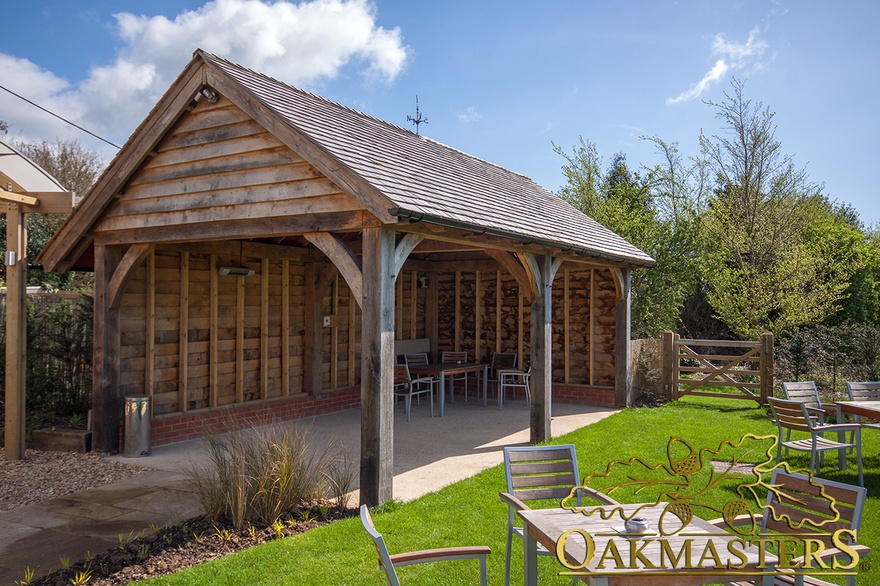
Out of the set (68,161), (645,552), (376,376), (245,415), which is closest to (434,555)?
(645,552)

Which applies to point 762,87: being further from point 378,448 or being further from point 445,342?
point 378,448

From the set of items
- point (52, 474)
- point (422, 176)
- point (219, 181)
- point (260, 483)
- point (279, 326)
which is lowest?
point (52, 474)

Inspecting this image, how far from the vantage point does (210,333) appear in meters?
9.37

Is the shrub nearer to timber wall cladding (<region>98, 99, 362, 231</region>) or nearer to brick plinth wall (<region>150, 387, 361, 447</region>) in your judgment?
brick plinth wall (<region>150, 387, 361, 447</region>)

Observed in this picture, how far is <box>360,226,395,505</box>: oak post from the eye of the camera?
19.6 ft

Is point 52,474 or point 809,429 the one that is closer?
point 809,429

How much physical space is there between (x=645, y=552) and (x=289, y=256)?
336 inches

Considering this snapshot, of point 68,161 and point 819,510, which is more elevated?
point 68,161

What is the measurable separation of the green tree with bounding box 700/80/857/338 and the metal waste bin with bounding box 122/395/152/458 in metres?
13.5

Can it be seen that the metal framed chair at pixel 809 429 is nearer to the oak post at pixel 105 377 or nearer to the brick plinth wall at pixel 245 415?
the brick plinth wall at pixel 245 415

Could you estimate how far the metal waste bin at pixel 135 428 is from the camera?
319 inches

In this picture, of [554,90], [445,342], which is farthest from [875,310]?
[445,342]

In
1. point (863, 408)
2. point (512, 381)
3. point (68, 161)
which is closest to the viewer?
point (863, 408)

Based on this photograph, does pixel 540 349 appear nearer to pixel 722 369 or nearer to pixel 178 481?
pixel 178 481
